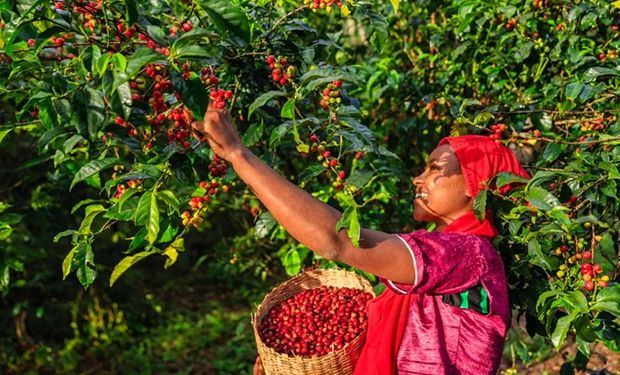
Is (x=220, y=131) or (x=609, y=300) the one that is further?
(x=609, y=300)

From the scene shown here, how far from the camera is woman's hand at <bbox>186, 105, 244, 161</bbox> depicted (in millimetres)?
1718

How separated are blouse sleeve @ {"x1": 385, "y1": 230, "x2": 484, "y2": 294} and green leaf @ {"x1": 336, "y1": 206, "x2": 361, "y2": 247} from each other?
23 centimetres

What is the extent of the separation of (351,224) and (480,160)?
2.45ft

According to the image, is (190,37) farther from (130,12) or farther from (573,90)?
(573,90)

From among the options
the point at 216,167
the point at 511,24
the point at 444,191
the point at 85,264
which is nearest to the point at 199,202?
the point at 216,167

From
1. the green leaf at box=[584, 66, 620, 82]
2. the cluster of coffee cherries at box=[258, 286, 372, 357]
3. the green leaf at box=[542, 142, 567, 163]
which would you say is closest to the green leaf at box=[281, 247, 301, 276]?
the cluster of coffee cherries at box=[258, 286, 372, 357]

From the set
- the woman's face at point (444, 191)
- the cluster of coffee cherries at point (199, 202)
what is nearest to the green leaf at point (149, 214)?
the cluster of coffee cherries at point (199, 202)

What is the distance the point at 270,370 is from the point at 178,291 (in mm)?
4305

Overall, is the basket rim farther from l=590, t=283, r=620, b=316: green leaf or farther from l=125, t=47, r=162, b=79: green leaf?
l=125, t=47, r=162, b=79: green leaf

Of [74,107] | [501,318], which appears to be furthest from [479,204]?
[74,107]

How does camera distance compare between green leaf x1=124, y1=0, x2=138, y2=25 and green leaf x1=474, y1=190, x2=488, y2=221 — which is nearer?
green leaf x1=124, y1=0, x2=138, y2=25

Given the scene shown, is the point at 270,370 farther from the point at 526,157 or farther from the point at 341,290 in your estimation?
the point at 526,157

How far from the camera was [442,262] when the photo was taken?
1.82 m

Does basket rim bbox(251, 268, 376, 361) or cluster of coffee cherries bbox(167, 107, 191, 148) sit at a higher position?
cluster of coffee cherries bbox(167, 107, 191, 148)
